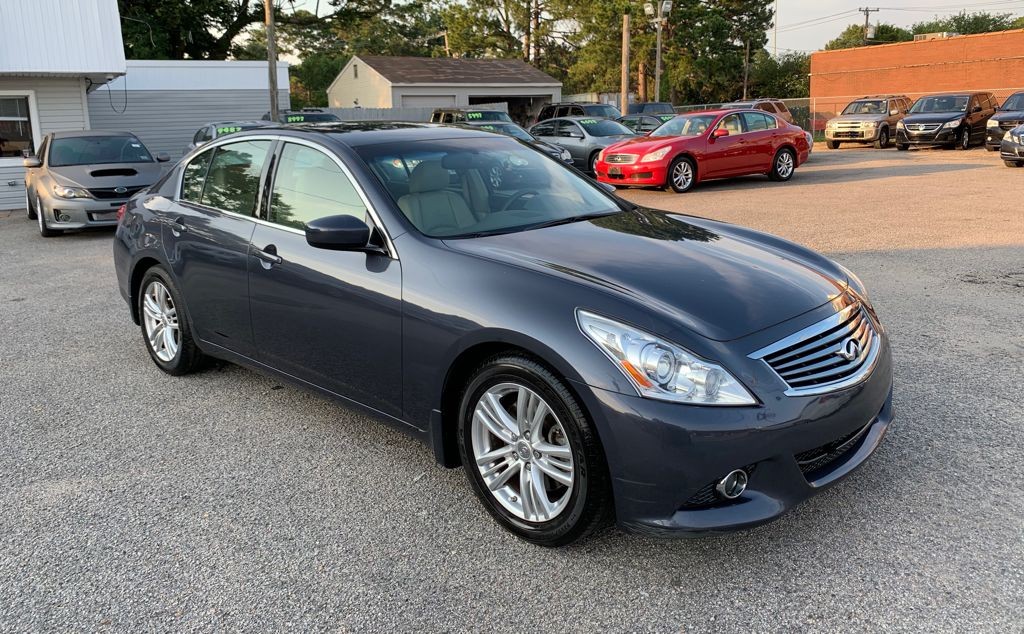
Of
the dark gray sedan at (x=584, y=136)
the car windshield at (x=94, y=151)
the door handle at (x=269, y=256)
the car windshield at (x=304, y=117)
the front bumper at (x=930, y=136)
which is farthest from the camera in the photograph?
the front bumper at (x=930, y=136)

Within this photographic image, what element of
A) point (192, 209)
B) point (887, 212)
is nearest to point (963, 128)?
point (887, 212)

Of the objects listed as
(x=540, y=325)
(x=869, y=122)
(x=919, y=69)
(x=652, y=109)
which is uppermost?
(x=919, y=69)

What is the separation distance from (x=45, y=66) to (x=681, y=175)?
12875 mm

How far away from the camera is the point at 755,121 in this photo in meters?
16.8

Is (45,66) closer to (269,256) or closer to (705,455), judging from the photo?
(269,256)

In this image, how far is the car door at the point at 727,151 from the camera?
639 inches

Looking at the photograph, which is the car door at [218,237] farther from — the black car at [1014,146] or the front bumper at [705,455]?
the black car at [1014,146]

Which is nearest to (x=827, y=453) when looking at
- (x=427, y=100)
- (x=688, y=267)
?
(x=688, y=267)

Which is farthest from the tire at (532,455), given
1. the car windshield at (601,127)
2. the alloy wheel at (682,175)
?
the car windshield at (601,127)

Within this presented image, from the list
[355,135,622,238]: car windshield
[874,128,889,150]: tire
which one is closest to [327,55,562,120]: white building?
[874,128,889,150]: tire

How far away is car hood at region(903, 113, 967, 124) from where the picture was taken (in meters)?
23.9

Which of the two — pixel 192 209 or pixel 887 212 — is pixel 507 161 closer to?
pixel 192 209

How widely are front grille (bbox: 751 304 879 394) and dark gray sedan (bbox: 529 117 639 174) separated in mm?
16113

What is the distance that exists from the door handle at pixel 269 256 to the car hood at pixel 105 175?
9.29 metres
